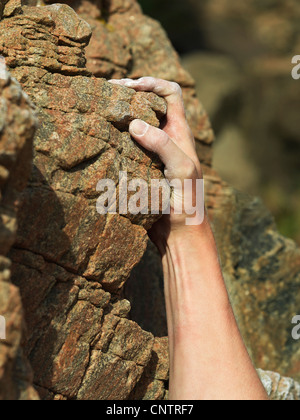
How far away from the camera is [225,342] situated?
3330 millimetres

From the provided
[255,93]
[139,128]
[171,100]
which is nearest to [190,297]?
[139,128]

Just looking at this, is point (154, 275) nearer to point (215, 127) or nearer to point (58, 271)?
point (58, 271)

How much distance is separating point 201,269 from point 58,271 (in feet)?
2.95

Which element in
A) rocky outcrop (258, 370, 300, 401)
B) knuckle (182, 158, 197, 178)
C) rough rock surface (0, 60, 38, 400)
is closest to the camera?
rough rock surface (0, 60, 38, 400)

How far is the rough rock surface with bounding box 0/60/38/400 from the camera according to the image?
7.21 ft

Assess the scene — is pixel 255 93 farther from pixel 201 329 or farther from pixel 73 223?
pixel 73 223

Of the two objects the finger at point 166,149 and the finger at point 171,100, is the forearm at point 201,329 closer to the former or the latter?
A: the finger at point 166,149

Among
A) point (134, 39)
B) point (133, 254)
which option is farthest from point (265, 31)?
point (133, 254)

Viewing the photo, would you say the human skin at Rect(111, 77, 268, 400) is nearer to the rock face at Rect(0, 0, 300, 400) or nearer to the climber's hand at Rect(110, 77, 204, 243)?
the climber's hand at Rect(110, 77, 204, 243)

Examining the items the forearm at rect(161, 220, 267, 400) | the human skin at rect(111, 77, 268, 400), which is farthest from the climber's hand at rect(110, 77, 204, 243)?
the forearm at rect(161, 220, 267, 400)

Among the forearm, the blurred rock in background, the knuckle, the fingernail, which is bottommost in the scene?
the blurred rock in background

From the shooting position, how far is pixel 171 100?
3545 millimetres

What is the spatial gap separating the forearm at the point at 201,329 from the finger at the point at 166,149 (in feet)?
1.25

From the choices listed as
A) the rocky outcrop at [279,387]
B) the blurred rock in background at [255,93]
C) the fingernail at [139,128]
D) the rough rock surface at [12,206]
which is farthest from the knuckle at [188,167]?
the blurred rock in background at [255,93]
